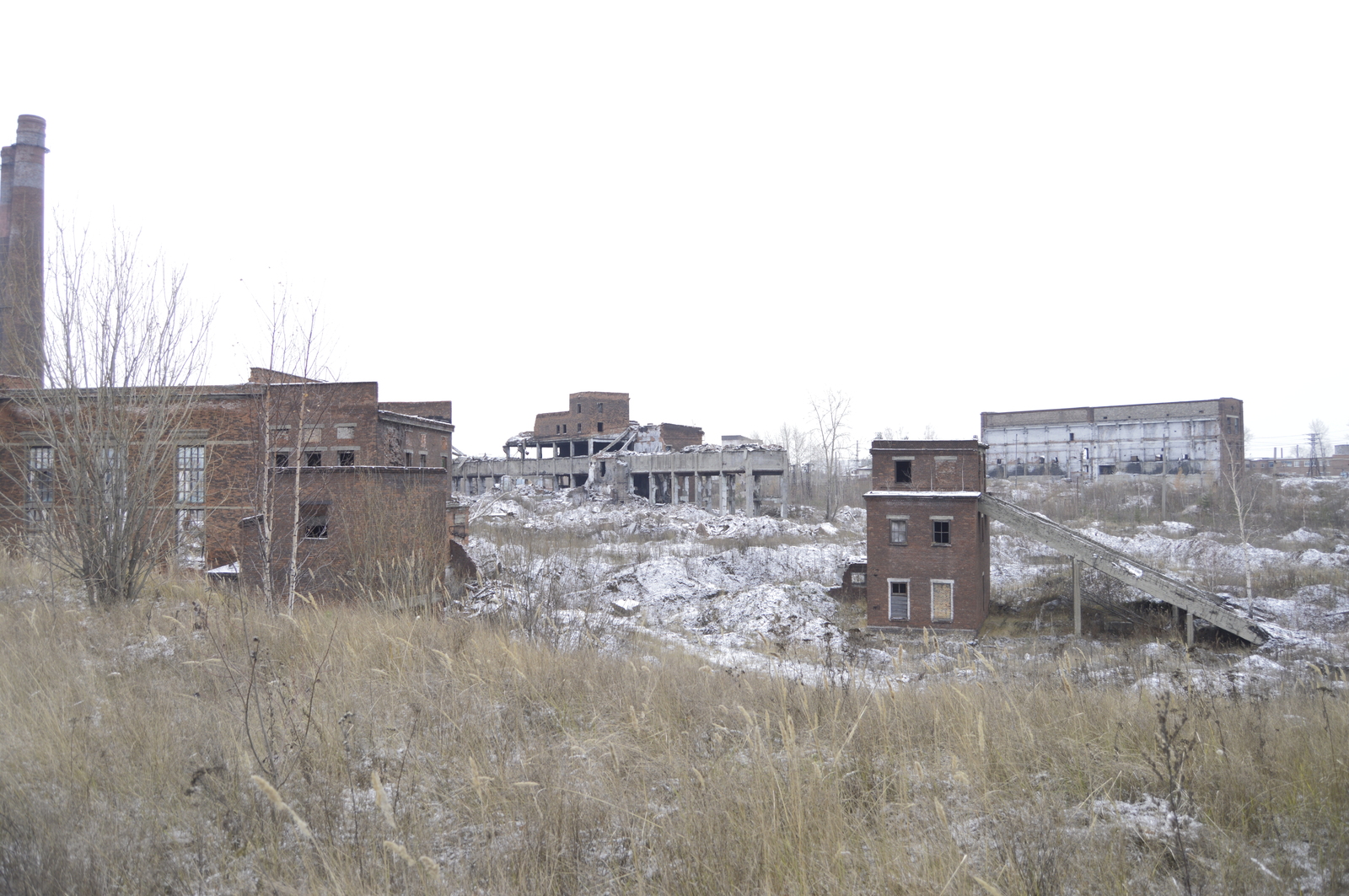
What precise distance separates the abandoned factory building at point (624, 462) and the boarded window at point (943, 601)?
20925mm

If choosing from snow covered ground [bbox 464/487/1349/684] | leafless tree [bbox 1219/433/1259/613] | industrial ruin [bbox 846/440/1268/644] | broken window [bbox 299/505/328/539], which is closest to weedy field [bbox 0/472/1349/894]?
snow covered ground [bbox 464/487/1349/684]

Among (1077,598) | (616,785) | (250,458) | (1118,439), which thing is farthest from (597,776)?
(1118,439)

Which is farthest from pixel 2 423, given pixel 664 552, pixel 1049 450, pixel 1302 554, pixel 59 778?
pixel 1049 450

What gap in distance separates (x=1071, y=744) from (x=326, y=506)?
1678 cm

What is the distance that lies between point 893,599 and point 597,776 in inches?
916

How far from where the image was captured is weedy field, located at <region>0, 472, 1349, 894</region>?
3072 millimetres

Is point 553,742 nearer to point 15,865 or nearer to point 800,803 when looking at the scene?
point 800,803

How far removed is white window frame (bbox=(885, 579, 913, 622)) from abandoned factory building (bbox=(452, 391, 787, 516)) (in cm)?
2029

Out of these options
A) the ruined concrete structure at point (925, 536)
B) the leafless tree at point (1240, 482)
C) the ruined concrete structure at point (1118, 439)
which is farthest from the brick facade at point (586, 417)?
the leafless tree at point (1240, 482)

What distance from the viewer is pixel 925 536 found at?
25062 mm

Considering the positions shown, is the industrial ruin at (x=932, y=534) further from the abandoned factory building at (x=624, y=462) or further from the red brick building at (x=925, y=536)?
the abandoned factory building at (x=624, y=462)

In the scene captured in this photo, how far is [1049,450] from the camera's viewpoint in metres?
61.8

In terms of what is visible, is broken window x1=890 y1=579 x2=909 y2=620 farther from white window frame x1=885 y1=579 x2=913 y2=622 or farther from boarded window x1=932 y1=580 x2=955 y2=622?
boarded window x1=932 y1=580 x2=955 y2=622

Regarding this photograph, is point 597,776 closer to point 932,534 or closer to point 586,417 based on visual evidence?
point 932,534
